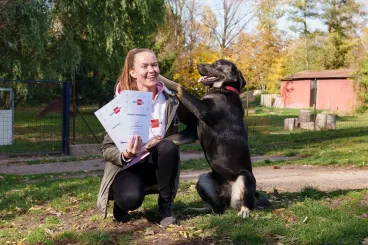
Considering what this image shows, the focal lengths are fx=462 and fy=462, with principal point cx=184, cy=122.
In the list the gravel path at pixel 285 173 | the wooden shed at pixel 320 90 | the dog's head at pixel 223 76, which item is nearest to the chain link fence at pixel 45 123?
the gravel path at pixel 285 173

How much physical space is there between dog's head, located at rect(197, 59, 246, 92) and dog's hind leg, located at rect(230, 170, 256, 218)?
927 mm

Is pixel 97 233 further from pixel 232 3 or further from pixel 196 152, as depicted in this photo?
pixel 232 3

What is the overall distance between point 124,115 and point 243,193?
1.46 metres

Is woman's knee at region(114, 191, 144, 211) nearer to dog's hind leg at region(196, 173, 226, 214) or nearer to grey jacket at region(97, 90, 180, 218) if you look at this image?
grey jacket at region(97, 90, 180, 218)

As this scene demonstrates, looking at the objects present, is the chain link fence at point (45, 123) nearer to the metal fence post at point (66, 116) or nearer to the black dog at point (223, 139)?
the metal fence post at point (66, 116)

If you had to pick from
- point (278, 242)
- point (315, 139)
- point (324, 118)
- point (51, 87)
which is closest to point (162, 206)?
point (278, 242)

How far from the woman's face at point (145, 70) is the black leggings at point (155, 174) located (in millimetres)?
585

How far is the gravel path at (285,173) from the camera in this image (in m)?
7.31

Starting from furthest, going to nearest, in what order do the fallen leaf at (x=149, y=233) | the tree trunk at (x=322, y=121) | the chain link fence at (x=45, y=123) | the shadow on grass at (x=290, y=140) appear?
the tree trunk at (x=322, y=121) → the shadow on grass at (x=290, y=140) → the chain link fence at (x=45, y=123) → the fallen leaf at (x=149, y=233)

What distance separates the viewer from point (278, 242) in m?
3.91

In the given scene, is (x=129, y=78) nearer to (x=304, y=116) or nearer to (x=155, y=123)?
(x=155, y=123)

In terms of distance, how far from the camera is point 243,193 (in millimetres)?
4602

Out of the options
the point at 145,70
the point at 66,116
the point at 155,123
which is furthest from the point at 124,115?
the point at 66,116

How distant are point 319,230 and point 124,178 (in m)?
1.85
